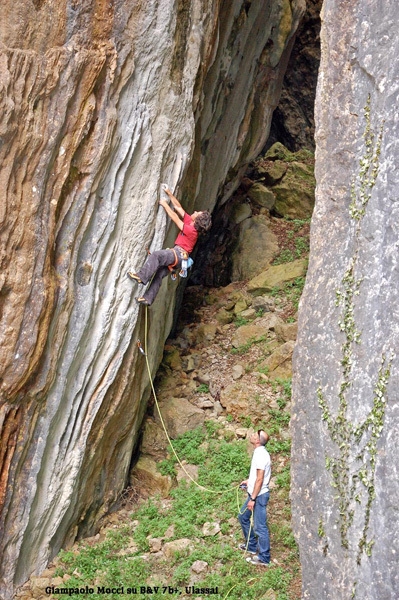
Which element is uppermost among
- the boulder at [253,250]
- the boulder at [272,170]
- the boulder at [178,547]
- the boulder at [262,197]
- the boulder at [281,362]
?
the boulder at [272,170]

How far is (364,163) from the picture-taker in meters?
6.19

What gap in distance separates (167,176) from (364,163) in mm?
3522

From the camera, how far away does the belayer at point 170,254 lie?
8.64 m

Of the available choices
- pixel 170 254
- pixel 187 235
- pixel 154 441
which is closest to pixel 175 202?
pixel 187 235

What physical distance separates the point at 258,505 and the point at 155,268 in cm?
306

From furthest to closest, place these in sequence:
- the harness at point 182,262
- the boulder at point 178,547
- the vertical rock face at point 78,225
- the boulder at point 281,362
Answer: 1. the boulder at point 281,362
2. the harness at point 182,262
3. the boulder at point 178,547
4. the vertical rock face at point 78,225

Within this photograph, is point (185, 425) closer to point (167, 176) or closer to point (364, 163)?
point (167, 176)

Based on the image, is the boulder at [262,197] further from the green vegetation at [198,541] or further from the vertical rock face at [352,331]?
the vertical rock face at [352,331]

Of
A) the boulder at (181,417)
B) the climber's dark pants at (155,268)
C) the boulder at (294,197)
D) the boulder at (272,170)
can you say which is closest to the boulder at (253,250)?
the boulder at (294,197)

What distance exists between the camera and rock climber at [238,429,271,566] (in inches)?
300

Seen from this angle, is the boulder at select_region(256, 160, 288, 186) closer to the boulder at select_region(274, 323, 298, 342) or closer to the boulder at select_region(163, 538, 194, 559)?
the boulder at select_region(274, 323, 298, 342)

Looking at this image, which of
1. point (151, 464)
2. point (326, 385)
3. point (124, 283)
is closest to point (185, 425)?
point (151, 464)

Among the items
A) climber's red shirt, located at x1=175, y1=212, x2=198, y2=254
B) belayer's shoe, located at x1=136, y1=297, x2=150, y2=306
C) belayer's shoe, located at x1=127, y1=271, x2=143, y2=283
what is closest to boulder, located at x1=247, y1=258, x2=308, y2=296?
climber's red shirt, located at x1=175, y1=212, x2=198, y2=254

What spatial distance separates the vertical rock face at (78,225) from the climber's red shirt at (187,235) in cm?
26
